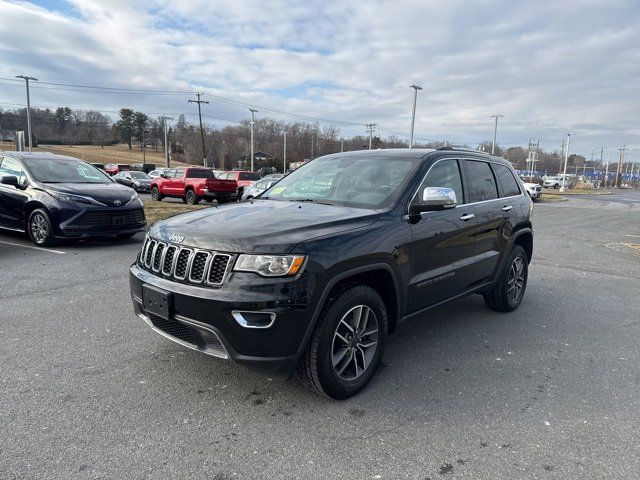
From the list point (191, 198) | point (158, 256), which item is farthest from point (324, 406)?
point (191, 198)

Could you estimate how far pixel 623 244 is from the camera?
11.8 meters

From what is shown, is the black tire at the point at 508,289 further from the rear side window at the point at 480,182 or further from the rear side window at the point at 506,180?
the rear side window at the point at 480,182

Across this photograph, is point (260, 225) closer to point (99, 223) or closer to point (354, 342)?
point (354, 342)

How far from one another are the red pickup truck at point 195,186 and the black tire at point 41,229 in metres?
12.0

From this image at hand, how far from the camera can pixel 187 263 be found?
2994mm

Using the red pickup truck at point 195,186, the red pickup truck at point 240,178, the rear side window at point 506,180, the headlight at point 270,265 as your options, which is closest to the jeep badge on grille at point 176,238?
the headlight at point 270,265

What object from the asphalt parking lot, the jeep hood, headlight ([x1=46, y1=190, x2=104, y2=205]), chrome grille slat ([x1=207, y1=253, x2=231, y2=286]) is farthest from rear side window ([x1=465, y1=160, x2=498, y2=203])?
headlight ([x1=46, y1=190, x2=104, y2=205])

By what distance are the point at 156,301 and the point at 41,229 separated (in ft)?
20.9

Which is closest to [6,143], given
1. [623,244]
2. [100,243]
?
[100,243]

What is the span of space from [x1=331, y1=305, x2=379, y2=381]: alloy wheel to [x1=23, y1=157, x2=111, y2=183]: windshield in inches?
293

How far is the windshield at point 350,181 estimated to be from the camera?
387 cm

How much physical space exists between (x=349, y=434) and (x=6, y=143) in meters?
99.2

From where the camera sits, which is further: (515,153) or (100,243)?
(515,153)

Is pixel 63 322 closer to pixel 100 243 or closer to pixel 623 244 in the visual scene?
pixel 100 243
